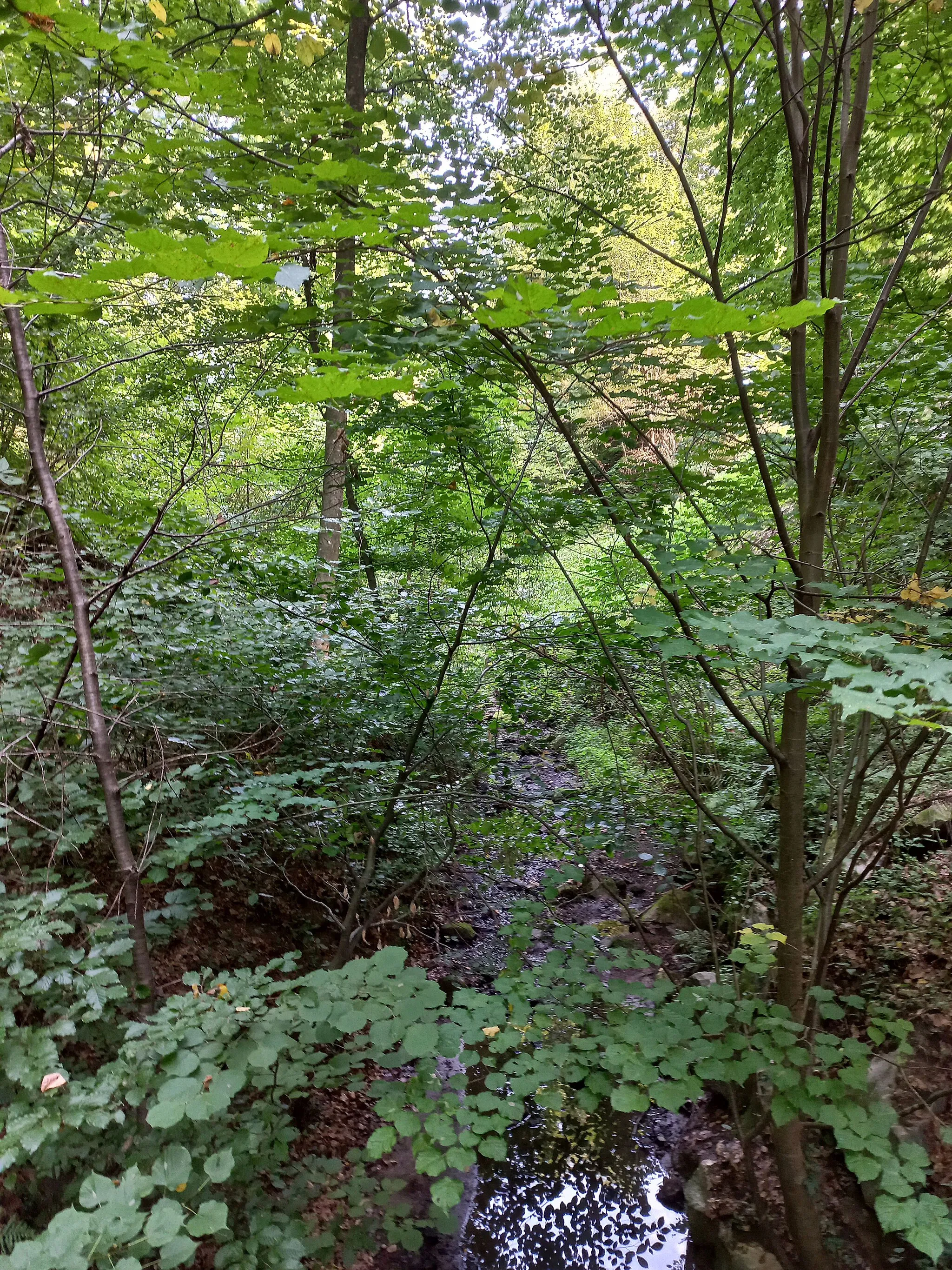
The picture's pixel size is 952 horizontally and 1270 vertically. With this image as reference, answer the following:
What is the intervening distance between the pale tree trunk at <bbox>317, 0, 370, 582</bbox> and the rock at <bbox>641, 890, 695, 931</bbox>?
12.0 feet

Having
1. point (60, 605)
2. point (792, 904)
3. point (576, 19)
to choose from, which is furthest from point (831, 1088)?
point (60, 605)

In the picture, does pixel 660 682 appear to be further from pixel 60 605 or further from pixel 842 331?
pixel 60 605

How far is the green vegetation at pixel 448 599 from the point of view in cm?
163

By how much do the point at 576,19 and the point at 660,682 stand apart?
2.87 metres

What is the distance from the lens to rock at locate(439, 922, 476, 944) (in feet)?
16.2

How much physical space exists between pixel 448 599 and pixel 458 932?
2657 mm

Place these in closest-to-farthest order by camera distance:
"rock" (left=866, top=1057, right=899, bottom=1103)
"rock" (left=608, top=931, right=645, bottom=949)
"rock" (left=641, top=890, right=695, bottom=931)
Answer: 1. "rock" (left=866, top=1057, right=899, bottom=1103)
2. "rock" (left=608, top=931, right=645, bottom=949)
3. "rock" (left=641, top=890, right=695, bottom=931)

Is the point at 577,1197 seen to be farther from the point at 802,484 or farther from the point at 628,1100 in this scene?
the point at 802,484

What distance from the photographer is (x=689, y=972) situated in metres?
4.12

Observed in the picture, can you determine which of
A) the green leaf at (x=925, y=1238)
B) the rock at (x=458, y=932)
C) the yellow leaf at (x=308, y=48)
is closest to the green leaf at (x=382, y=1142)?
the green leaf at (x=925, y=1238)

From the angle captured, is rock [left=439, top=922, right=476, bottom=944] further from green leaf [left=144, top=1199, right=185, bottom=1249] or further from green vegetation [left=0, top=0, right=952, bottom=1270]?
green leaf [left=144, top=1199, right=185, bottom=1249]

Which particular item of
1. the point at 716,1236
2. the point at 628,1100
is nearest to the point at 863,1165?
the point at 628,1100

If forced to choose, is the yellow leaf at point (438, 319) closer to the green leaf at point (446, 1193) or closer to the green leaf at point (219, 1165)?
the green leaf at point (219, 1165)

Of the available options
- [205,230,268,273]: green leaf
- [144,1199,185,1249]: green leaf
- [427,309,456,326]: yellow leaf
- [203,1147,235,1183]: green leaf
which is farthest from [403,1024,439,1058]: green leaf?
[427,309,456,326]: yellow leaf
